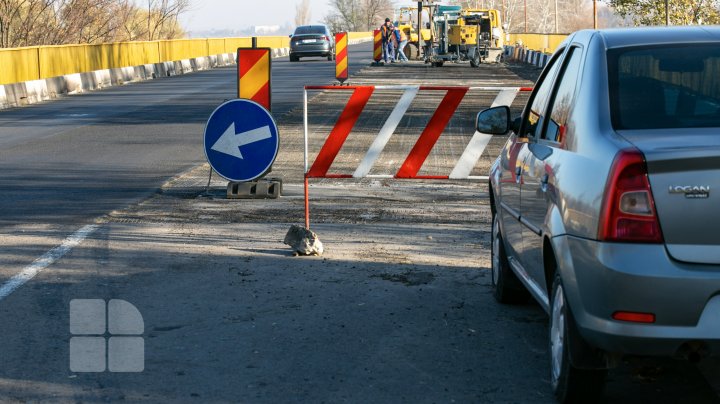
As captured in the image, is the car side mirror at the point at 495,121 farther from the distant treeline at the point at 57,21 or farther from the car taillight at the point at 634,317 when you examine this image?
the distant treeline at the point at 57,21

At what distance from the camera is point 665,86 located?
5254mm

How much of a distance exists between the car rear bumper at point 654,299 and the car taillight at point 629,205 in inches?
1.8

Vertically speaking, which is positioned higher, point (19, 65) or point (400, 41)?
point (19, 65)

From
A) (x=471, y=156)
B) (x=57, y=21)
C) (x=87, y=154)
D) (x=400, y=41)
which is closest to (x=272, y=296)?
(x=471, y=156)

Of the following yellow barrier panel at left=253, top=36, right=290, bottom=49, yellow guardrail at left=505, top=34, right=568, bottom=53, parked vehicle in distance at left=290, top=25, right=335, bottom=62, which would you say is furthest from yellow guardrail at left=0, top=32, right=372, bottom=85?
yellow barrier panel at left=253, top=36, right=290, bottom=49

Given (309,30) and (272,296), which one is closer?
(272,296)

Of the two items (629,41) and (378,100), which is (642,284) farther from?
(378,100)

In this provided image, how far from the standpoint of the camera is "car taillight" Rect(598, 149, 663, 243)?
177 inches

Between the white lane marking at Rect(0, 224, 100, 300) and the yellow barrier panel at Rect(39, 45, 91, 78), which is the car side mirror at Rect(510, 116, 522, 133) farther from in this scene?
the yellow barrier panel at Rect(39, 45, 91, 78)

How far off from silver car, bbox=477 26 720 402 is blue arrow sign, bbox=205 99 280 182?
499 cm

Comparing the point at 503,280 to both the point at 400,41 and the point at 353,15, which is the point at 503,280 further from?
the point at 353,15

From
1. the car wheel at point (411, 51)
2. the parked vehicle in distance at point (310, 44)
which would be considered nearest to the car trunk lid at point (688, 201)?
the car wheel at point (411, 51)

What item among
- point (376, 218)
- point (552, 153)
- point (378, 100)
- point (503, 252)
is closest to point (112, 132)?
point (378, 100)

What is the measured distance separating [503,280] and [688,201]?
2.74 m
